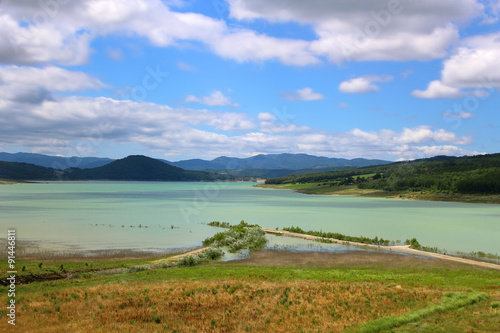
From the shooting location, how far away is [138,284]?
22.2 m

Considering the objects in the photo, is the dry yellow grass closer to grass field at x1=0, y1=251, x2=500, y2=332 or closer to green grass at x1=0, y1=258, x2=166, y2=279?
grass field at x1=0, y1=251, x2=500, y2=332

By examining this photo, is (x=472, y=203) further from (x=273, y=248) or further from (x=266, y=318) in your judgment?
(x=266, y=318)

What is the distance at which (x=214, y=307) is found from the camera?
1791 centimetres

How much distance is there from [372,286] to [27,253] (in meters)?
34.9

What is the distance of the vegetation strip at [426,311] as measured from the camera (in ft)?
46.8

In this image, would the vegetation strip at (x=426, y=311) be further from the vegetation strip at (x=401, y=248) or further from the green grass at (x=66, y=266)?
the green grass at (x=66, y=266)

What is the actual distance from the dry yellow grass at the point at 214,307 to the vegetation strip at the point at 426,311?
0.76 meters

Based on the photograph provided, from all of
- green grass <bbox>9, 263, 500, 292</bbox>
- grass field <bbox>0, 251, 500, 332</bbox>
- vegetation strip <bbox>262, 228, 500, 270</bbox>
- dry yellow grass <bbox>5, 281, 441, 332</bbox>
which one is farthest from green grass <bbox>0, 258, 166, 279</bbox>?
vegetation strip <bbox>262, 228, 500, 270</bbox>

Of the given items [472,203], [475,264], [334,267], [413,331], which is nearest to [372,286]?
[413,331]

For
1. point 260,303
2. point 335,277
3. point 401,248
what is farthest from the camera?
point 401,248

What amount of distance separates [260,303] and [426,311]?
7.75 meters

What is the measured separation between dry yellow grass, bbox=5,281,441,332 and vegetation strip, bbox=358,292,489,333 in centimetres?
76

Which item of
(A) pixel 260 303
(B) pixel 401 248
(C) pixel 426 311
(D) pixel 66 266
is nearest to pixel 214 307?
(A) pixel 260 303

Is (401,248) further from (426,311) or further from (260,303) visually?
(260,303)
